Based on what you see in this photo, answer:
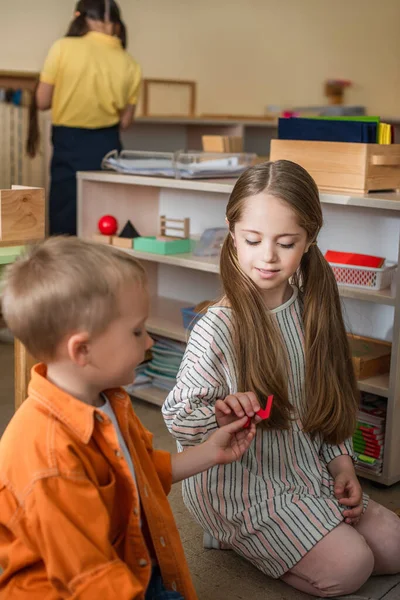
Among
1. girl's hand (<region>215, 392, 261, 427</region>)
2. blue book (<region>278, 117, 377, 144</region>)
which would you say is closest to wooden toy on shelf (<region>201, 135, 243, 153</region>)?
blue book (<region>278, 117, 377, 144</region>)

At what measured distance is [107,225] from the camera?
9.64ft

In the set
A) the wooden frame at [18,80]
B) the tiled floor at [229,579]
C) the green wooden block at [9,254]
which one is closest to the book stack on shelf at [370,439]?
the tiled floor at [229,579]

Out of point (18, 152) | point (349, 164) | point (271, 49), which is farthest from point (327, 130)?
point (271, 49)

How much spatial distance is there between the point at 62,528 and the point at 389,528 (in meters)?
0.95

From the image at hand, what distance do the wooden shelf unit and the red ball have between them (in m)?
0.07

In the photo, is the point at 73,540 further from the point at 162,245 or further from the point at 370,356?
the point at 162,245

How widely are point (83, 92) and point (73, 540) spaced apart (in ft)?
9.00

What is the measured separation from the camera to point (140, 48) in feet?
16.9

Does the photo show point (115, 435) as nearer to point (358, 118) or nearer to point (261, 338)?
point (261, 338)

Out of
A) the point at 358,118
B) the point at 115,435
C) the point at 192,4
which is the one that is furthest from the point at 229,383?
the point at 192,4

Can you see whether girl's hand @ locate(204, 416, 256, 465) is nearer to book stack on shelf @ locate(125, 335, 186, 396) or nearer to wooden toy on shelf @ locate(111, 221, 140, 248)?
book stack on shelf @ locate(125, 335, 186, 396)

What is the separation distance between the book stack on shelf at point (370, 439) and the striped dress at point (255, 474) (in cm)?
45

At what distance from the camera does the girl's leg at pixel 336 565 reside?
5.26ft

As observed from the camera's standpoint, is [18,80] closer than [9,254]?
No
